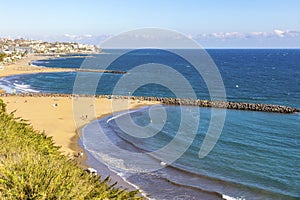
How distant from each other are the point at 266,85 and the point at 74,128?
185ft

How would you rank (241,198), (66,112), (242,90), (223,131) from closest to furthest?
(241,198), (223,131), (66,112), (242,90)

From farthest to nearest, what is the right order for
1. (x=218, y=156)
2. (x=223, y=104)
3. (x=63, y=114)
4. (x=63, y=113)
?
(x=223, y=104), (x=63, y=113), (x=63, y=114), (x=218, y=156)

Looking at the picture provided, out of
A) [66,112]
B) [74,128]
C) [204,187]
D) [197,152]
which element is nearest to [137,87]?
[66,112]

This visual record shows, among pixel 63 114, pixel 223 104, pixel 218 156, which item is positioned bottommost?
pixel 218 156

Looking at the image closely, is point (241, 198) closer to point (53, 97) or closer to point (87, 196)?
point (87, 196)

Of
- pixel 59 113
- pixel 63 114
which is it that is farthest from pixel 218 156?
pixel 59 113

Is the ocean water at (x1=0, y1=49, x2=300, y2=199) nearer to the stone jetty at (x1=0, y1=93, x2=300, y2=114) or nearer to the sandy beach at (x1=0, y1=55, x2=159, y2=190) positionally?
the sandy beach at (x1=0, y1=55, x2=159, y2=190)

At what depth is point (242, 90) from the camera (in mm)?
71062

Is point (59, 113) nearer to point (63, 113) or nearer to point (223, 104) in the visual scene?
point (63, 113)

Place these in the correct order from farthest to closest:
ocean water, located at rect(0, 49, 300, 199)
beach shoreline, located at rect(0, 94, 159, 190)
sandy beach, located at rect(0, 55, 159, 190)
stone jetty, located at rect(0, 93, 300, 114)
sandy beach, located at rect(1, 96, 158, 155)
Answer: stone jetty, located at rect(0, 93, 300, 114) → sandy beach, located at rect(1, 96, 158, 155) → sandy beach, located at rect(0, 55, 159, 190) → beach shoreline, located at rect(0, 94, 159, 190) → ocean water, located at rect(0, 49, 300, 199)

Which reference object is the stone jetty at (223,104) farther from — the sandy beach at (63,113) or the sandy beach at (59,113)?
the sandy beach at (59,113)

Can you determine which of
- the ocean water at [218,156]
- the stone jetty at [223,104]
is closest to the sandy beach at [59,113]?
the ocean water at [218,156]

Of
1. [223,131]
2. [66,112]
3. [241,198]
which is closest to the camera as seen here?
[241,198]

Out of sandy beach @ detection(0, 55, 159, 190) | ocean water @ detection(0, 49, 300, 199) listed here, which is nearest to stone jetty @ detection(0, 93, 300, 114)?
sandy beach @ detection(0, 55, 159, 190)
